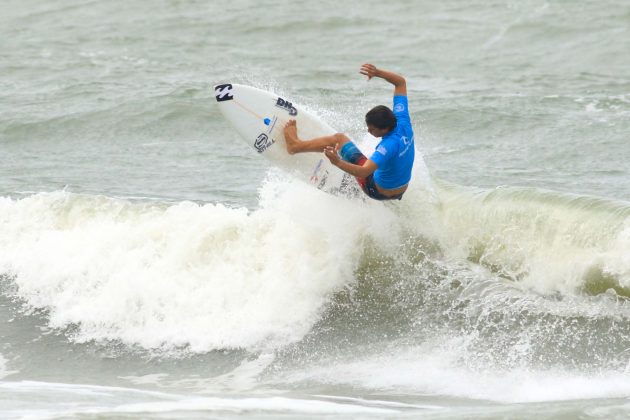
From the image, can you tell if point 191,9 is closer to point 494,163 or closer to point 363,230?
point 494,163

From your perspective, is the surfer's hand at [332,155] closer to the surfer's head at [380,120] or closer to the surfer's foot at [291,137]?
the surfer's head at [380,120]

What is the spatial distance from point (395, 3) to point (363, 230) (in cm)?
1804

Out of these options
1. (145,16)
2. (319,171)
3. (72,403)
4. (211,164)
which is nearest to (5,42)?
→ (145,16)

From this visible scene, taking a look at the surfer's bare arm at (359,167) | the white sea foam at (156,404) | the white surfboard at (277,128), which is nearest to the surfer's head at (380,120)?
the surfer's bare arm at (359,167)

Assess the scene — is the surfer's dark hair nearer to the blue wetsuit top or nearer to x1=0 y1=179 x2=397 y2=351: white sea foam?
the blue wetsuit top

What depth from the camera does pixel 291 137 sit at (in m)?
9.43

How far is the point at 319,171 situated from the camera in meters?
9.67

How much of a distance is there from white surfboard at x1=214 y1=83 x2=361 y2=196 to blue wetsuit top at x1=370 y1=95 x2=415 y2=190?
2.17 feet

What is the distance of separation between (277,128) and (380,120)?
60.1 inches

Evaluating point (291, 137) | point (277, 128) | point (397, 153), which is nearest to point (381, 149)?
point (397, 153)

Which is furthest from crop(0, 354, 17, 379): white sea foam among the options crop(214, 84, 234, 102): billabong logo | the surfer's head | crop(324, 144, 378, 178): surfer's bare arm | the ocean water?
the surfer's head

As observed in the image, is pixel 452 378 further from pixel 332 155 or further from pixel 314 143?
pixel 314 143

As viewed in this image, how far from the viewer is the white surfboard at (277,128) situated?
31.7 feet

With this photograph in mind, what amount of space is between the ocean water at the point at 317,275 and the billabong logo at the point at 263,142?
1.71 ft
